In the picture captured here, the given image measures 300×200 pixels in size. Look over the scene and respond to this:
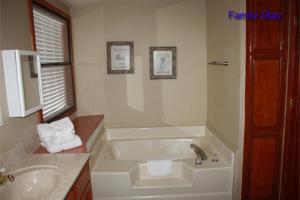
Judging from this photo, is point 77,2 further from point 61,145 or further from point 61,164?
point 61,164

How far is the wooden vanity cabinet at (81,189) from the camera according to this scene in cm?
143

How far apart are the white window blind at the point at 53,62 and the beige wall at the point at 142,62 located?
0.24 m

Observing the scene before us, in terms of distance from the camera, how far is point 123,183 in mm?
2314

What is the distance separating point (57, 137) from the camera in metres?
1.96

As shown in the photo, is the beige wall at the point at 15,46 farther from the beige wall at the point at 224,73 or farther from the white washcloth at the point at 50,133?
the beige wall at the point at 224,73

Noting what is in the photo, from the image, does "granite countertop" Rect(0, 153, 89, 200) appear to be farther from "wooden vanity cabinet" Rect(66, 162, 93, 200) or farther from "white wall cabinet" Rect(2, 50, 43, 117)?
"white wall cabinet" Rect(2, 50, 43, 117)

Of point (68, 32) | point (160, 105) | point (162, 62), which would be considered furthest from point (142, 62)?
point (68, 32)

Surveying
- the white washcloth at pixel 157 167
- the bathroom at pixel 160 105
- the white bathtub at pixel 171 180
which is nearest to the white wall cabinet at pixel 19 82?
the bathroom at pixel 160 105

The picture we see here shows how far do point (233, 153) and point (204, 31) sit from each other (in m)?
1.65

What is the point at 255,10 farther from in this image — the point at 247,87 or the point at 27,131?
the point at 27,131

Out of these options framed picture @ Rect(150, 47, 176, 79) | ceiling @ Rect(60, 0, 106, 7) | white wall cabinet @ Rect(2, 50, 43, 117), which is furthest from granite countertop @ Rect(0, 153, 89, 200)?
ceiling @ Rect(60, 0, 106, 7)

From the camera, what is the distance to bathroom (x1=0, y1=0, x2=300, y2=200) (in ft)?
5.94

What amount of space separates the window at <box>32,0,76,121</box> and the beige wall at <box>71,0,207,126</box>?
0.19 metres

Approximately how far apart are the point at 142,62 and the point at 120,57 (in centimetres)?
30
